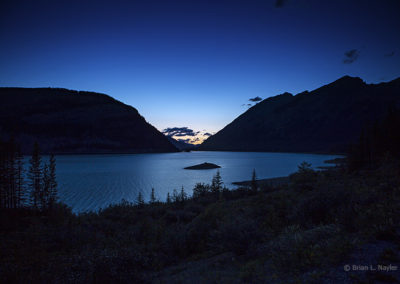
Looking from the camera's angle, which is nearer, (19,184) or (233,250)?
(233,250)

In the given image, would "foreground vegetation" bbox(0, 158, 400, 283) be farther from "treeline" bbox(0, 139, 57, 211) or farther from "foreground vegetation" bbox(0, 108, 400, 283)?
"treeline" bbox(0, 139, 57, 211)

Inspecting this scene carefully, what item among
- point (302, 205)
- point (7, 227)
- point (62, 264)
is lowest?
point (7, 227)

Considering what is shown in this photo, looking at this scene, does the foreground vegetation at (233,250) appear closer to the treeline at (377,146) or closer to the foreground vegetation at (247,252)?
the foreground vegetation at (247,252)

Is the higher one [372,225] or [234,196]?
[372,225]

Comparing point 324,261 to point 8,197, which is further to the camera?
point 8,197

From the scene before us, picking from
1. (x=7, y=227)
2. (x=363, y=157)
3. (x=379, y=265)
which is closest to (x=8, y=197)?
(x=7, y=227)

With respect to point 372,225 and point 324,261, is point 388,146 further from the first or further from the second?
point 324,261

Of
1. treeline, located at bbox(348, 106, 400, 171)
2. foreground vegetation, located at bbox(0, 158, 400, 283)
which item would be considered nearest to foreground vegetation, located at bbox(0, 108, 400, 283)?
foreground vegetation, located at bbox(0, 158, 400, 283)

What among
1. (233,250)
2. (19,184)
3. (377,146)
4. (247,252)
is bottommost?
(19,184)

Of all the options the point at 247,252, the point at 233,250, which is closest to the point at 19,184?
the point at 233,250

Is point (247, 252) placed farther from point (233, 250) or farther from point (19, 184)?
point (19, 184)

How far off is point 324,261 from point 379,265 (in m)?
1.00

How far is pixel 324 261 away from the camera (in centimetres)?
470

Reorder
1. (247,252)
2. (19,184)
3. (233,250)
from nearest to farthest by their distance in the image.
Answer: (247,252) < (233,250) < (19,184)
